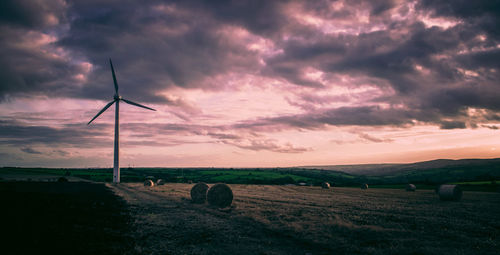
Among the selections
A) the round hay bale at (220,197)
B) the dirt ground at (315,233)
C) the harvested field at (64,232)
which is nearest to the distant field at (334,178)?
the dirt ground at (315,233)

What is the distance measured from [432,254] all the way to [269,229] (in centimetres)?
782

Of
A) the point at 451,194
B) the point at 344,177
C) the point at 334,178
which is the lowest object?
the point at 344,177

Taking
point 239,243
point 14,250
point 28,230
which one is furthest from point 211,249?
point 28,230

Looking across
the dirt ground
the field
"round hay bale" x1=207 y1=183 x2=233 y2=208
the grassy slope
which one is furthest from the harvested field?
the grassy slope

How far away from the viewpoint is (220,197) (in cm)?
2741

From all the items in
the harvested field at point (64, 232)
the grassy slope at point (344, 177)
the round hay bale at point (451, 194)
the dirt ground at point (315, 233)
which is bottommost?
the grassy slope at point (344, 177)

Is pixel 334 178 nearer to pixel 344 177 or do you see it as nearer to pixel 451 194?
pixel 344 177

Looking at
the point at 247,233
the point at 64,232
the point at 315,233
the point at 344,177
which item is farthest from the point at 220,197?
the point at 344,177

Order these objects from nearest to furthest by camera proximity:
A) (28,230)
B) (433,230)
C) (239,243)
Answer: (239,243), (28,230), (433,230)

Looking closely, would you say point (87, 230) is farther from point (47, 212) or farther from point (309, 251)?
point (309, 251)

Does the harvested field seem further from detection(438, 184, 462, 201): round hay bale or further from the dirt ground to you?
detection(438, 184, 462, 201): round hay bale

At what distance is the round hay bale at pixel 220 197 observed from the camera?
27.3 m

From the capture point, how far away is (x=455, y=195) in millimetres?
33250

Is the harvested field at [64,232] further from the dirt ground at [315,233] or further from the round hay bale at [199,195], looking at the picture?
the round hay bale at [199,195]
